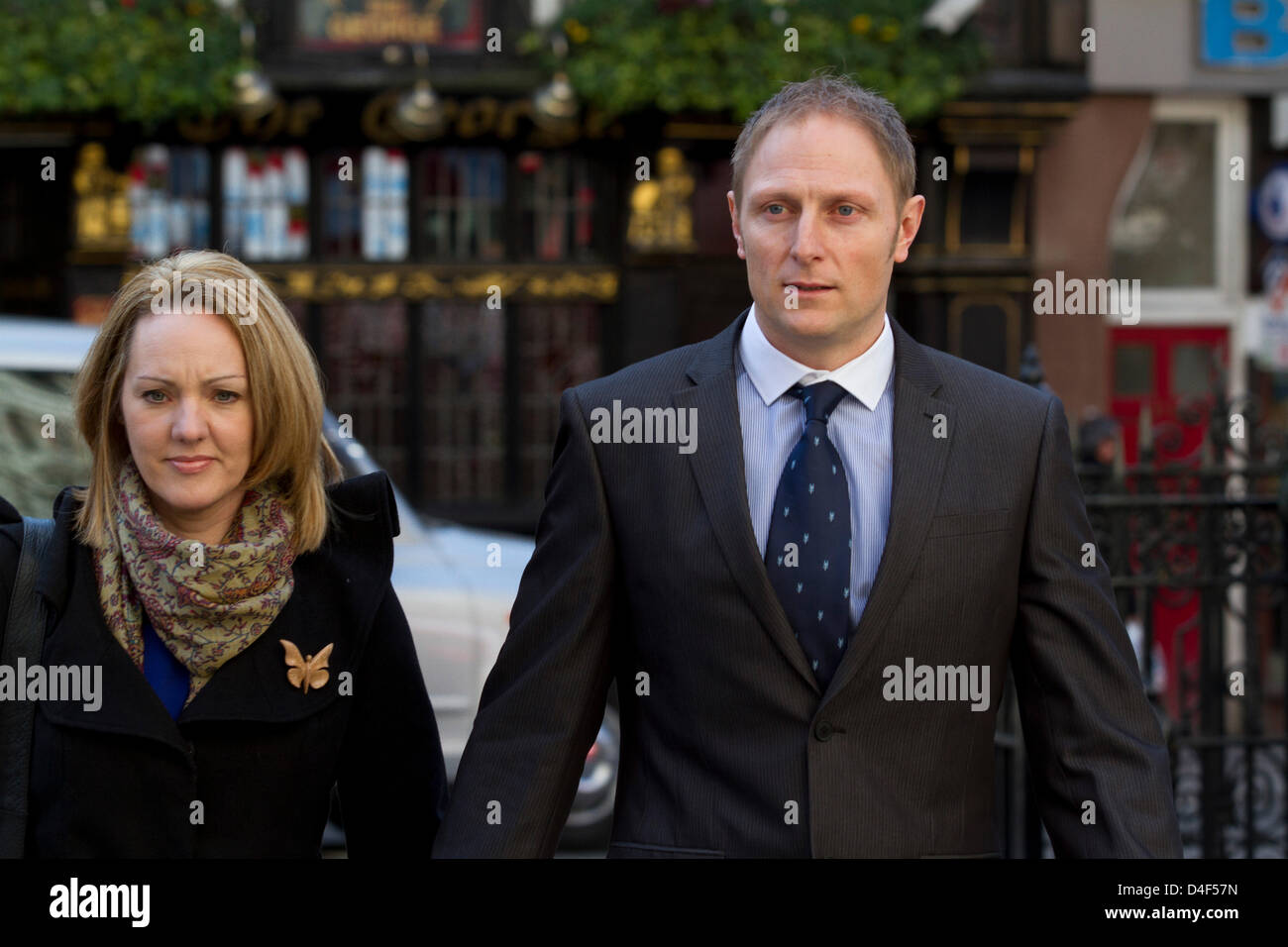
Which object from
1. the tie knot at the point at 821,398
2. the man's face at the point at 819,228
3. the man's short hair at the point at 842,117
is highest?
the man's short hair at the point at 842,117

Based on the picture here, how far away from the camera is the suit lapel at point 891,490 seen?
2643mm

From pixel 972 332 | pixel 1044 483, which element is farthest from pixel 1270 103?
pixel 1044 483

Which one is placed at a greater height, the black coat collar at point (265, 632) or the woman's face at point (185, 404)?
the woman's face at point (185, 404)

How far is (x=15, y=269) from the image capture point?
44.4 feet

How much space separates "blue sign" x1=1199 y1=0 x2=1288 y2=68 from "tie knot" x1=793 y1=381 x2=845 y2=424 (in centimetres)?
1213

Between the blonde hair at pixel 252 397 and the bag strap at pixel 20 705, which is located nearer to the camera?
the bag strap at pixel 20 705

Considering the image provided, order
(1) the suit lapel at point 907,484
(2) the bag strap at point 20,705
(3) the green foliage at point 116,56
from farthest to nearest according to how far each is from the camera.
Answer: (3) the green foliage at point 116,56, (2) the bag strap at point 20,705, (1) the suit lapel at point 907,484

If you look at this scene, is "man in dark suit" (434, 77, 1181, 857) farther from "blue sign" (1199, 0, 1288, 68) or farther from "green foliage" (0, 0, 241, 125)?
"blue sign" (1199, 0, 1288, 68)

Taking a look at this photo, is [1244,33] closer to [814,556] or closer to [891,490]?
[891,490]

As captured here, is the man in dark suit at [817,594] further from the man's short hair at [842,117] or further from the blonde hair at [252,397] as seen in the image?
the blonde hair at [252,397]

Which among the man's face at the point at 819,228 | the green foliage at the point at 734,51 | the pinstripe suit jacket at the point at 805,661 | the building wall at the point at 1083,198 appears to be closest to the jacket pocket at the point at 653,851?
the pinstripe suit jacket at the point at 805,661

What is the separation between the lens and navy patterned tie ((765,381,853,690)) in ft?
8.79

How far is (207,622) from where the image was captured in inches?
115

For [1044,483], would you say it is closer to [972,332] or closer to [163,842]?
[163,842]
